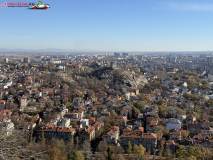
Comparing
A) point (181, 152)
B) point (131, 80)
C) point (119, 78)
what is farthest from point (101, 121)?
point (131, 80)

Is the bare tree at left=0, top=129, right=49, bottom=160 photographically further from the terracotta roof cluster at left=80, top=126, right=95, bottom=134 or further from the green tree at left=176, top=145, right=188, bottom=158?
the terracotta roof cluster at left=80, top=126, right=95, bottom=134

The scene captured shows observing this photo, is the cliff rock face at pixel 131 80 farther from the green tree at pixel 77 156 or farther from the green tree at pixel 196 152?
the green tree at pixel 77 156

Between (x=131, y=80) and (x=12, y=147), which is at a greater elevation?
(x=12, y=147)

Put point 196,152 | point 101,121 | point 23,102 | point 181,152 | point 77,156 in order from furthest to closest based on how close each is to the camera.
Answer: point 23,102, point 101,121, point 181,152, point 196,152, point 77,156

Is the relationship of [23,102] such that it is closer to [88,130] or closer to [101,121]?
[101,121]

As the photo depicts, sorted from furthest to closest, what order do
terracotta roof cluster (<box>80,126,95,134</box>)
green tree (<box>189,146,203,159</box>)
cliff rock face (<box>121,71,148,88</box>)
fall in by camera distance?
cliff rock face (<box>121,71,148,88</box>) → terracotta roof cluster (<box>80,126,95,134</box>) → green tree (<box>189,146,203,159</box>)

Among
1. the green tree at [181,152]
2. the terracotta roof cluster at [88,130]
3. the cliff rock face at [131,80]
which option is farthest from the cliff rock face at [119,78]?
the green tree at [181,152]

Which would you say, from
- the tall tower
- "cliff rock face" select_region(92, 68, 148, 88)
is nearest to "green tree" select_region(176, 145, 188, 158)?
the tall tower

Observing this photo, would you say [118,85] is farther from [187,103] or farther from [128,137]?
[128,137]

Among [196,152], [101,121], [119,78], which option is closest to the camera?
[196,152]
